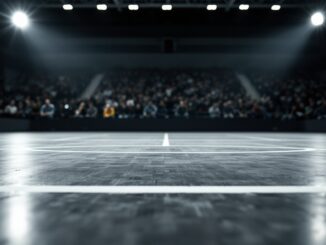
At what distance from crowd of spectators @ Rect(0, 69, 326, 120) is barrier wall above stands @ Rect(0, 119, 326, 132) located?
32 cm

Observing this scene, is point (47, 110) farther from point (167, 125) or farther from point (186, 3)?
point (186, 3)

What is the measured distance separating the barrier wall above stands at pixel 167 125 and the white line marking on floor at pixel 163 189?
1811 cm

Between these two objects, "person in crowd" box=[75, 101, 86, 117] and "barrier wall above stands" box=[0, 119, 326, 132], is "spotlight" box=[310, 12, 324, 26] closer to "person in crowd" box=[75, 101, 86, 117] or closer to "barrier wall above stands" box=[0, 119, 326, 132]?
"barrier wall above stands" box=[0, 119, 326, 132]

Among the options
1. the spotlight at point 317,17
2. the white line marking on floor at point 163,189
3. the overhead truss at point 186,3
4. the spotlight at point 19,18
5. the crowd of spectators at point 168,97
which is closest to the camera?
the white line marking on floor at point 163,189

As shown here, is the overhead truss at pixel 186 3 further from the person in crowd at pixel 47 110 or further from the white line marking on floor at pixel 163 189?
the white line marking on floor at pixel 163 189

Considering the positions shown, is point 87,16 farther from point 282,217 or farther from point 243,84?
point 282,217

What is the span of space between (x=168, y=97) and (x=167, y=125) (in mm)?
3073

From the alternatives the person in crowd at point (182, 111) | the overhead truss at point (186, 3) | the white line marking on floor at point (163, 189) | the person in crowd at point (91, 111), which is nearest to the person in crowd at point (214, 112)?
the person in crowd at point (182, 111)

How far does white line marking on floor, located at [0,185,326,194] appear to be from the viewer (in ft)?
9.39

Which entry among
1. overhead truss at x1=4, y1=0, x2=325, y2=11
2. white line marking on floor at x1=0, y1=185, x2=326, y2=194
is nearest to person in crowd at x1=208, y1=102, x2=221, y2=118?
overhead truss at x1=4, y1=0, x2=325, y2=11

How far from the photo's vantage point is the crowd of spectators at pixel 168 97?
70.2 feet

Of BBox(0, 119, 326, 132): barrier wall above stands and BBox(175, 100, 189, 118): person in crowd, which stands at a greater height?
BBox(175, 100, 189, 118): person in crowd

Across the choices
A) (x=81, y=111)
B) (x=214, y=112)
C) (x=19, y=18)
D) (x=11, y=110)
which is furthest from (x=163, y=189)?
(x=11, y=110)

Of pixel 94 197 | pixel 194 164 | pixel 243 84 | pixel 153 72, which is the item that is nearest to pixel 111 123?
pixel 153 72
